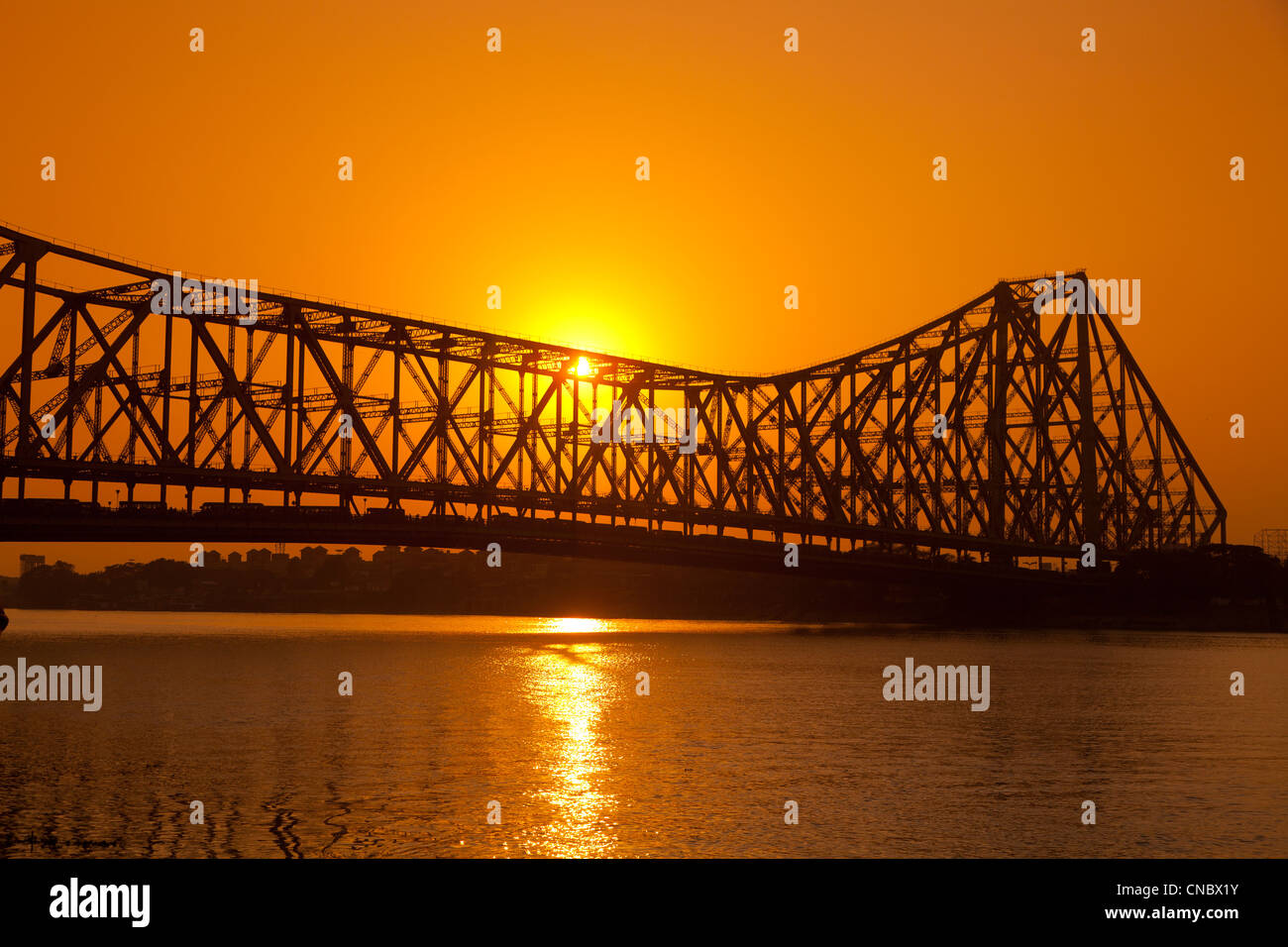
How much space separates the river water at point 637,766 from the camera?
24.3 meters

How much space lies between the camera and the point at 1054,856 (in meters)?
23.4

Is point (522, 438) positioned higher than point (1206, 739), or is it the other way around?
point (522, 438)

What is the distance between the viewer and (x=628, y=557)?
339 ft

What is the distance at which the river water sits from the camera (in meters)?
24.3

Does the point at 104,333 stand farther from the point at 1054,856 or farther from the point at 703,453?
the point at 1054,856

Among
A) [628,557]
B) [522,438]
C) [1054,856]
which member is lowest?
[1054,856]

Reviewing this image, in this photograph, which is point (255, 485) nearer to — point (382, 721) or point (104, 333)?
point (104, 333)

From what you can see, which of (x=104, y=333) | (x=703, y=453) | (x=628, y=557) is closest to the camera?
(x=104, y=333)

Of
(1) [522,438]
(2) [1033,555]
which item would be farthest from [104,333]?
(2) [1033,555]

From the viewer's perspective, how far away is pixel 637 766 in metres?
34.2
